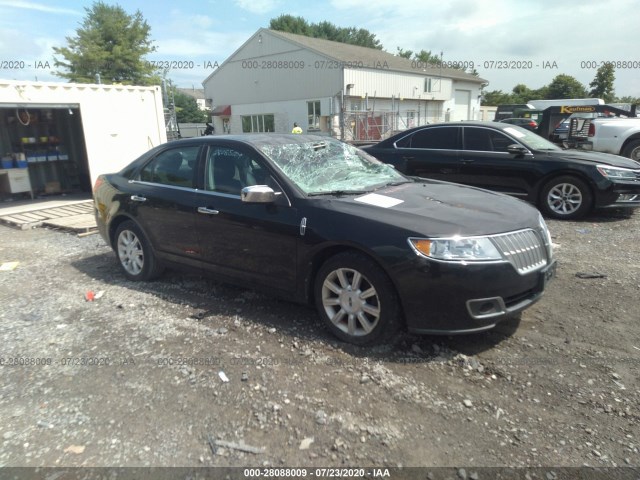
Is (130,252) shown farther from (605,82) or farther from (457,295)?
(605,82)

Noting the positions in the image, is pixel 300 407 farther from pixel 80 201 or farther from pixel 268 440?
pixel 80 201

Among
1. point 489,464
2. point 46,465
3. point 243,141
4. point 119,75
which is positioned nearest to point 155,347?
point 46,465

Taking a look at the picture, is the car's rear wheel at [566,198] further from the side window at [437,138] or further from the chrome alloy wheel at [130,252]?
the chrome alloy wheel at [130,252]

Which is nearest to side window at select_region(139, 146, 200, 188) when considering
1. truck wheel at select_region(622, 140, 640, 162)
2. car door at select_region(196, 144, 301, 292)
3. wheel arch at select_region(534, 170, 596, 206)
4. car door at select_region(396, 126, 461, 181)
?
car door at select_region(196, 144, 301, 292)

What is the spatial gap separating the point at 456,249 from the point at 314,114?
3053cm

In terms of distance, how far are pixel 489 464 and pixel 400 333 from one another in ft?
4.30

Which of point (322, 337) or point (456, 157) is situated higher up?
point (456, 157)

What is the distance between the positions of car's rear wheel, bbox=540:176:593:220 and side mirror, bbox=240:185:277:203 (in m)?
5.43

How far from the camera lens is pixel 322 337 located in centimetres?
362

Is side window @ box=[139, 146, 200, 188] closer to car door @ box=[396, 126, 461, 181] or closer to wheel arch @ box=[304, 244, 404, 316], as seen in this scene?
wheel arch @ box=[304, 244, 404, 316]

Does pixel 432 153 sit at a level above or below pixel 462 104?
below

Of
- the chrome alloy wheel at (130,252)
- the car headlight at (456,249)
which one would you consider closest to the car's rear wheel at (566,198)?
the car headlight at (456,249)

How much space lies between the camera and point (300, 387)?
118 inches

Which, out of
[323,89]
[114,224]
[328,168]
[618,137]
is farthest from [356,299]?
[323,89]
